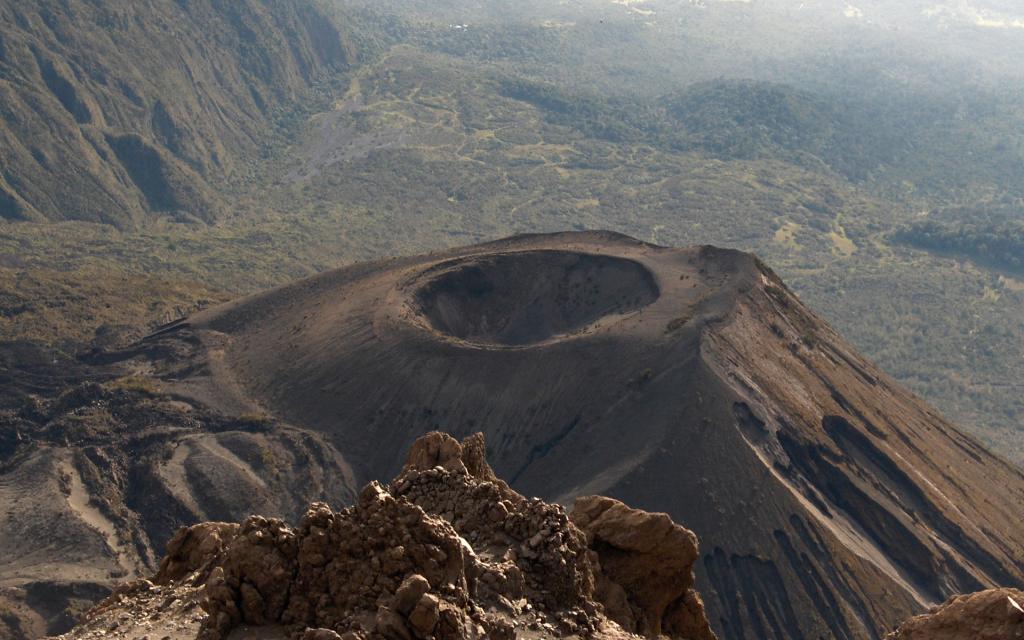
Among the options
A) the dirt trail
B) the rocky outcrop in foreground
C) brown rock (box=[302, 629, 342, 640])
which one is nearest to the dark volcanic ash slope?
the dirt trail

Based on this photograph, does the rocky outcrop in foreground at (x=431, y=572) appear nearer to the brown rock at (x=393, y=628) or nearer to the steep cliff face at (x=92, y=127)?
the brown rock at (x=393, y=628)

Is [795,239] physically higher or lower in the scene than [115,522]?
lower

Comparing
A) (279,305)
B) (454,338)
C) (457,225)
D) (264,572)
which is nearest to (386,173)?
(457,225)

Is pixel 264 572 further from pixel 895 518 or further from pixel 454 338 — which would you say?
pixel 454 338

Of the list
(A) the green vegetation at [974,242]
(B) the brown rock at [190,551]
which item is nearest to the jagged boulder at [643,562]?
(B) the brown rock at [190,551]

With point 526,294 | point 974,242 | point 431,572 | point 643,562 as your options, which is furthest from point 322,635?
point 974,242
